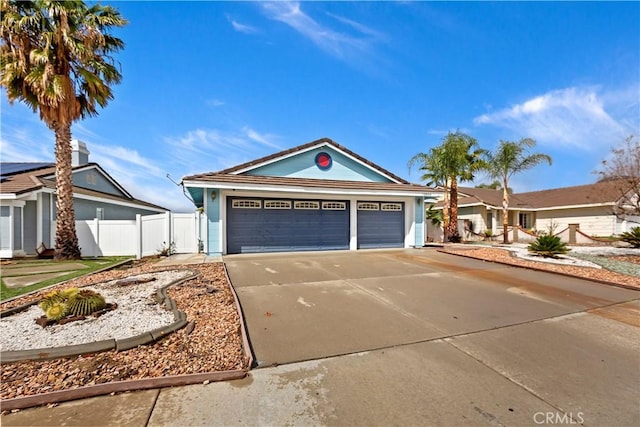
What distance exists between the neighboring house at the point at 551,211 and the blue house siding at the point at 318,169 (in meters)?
13.7

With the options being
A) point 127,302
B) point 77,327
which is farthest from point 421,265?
point 77,327

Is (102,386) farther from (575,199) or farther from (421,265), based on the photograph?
(575,199)

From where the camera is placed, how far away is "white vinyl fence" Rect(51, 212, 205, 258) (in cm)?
1237

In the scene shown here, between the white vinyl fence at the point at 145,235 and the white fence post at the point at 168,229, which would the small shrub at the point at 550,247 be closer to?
the white vinyl fence at the point at 145,235

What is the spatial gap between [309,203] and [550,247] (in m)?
9.56

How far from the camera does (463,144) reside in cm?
1738

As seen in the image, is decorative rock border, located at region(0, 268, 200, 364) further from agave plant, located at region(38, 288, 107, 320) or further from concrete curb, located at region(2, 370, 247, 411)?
agave plant, located at region(38, 288, 107, 320)

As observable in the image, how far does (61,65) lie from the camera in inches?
423

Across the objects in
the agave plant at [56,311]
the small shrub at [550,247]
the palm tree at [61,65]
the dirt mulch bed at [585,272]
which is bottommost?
the dirt mulch bed at [585,272]

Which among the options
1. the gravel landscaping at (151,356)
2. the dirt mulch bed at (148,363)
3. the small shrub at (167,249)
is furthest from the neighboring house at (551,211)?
the dirt mulch bed at (148,363)

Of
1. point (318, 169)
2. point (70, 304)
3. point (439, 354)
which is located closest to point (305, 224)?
point (318, 169)

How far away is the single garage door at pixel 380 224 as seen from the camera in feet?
46.3

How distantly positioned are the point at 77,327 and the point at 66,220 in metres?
9.77

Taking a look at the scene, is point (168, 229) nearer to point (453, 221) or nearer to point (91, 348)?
point (91, 348)
